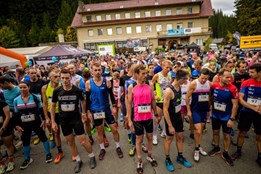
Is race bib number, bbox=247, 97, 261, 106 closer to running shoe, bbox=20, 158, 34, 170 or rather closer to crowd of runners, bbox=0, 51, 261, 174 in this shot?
crowd of runners, bbox=0, 51, 261, 174

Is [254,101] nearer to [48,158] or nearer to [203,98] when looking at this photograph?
[203,98]

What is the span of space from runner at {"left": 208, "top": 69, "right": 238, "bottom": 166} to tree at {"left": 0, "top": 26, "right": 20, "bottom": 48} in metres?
55.3

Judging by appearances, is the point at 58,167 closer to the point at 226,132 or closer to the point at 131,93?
the point at 131,93

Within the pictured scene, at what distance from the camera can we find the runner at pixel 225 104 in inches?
140

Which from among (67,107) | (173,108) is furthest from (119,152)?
(173,108)

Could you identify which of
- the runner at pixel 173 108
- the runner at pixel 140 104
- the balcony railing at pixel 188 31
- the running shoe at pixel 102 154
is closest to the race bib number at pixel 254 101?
the runner at pixel 173 108

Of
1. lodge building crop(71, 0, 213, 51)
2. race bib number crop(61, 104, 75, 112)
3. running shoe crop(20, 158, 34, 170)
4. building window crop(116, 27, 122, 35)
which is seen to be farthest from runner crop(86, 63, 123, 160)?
building window crop(116, 27, 122, 35)

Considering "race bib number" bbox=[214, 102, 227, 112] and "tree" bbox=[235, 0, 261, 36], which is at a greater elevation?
"tree" bbox=[235, 0, 261, 36]

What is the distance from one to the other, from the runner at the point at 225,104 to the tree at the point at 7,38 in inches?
2179

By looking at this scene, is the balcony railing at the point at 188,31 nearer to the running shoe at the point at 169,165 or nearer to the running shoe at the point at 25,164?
the running shoe at the point at 169,165

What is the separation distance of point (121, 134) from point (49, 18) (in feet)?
216

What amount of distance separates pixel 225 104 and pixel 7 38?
56039mm

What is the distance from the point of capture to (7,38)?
45.9 metres

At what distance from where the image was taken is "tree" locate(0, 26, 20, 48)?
4509 centimetres
